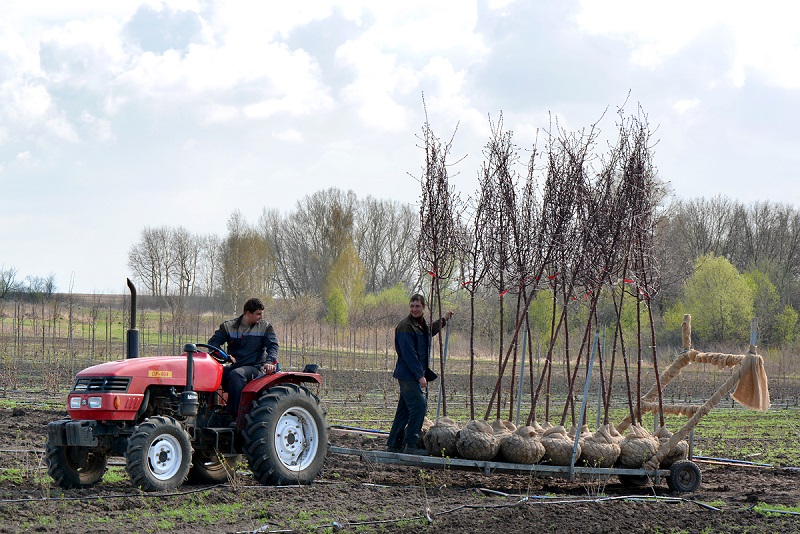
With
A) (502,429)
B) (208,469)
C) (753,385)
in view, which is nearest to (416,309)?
(502,429)

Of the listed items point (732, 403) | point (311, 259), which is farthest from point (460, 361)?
point (311, 259)

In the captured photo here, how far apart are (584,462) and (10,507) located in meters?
5.11

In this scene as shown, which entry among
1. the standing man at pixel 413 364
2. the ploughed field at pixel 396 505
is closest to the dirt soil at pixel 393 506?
the ploughed field at pixel 396 505

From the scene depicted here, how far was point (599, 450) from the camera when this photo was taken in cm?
933

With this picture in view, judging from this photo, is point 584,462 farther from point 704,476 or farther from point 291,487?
point 291,487

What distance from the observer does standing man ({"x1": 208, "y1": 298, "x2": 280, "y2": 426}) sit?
9148 mm

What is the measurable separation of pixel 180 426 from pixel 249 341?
1167mm

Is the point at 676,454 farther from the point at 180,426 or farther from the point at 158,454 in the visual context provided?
the point at 158,454

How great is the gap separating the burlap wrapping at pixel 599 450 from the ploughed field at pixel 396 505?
261 millimetres

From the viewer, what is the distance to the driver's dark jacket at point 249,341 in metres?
9.22

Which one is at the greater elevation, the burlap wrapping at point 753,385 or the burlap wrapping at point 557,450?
the burlap wrapping at point 753,385

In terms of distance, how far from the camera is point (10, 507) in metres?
7.45

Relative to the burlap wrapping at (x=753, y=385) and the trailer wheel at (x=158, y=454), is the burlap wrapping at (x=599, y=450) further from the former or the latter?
the trailer wheel at (x=158, y=454)

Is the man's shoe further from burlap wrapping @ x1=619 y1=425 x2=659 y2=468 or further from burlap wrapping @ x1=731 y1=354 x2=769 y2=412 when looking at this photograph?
burlap wrapping @ x1=731 y1=354 x2=769 y2=412
